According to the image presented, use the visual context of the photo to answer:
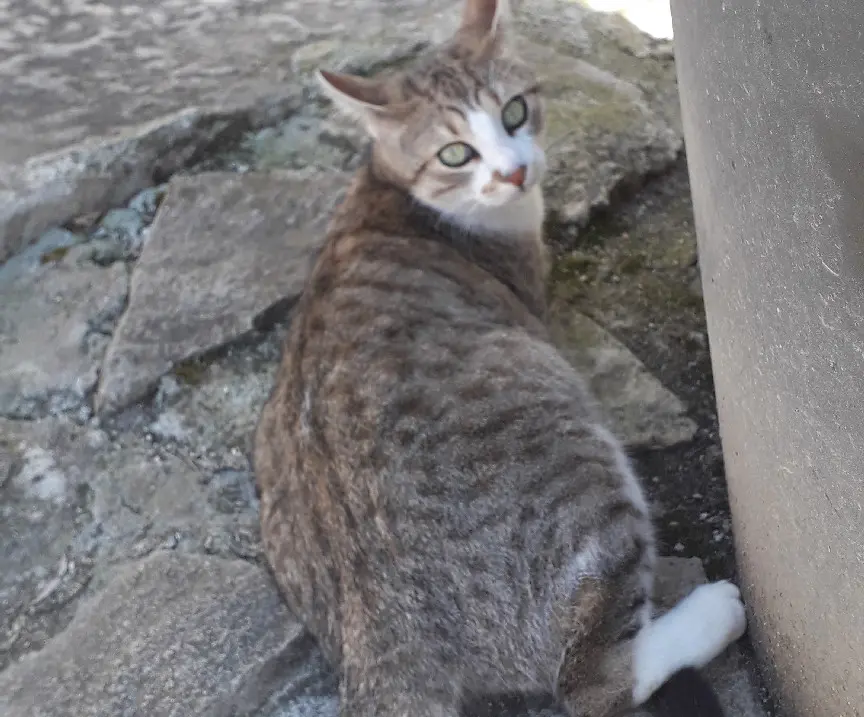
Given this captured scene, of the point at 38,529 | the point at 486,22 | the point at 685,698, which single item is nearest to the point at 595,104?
the point at 486,22

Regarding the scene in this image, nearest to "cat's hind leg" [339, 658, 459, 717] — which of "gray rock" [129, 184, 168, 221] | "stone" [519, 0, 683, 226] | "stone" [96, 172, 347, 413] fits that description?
"stone" [96, 172, 347, 413]

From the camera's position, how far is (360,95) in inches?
74.0

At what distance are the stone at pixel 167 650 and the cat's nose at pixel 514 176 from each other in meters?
0.93

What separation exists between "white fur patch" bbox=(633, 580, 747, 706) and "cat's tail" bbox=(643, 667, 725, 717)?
0.01 meters

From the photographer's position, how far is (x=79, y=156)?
2.29 meters

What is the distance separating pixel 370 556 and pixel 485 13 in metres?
1.27

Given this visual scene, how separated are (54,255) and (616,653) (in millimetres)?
1656

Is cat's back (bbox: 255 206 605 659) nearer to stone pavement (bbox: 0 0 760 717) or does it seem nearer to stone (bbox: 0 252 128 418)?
stone pavement (bbox: 0 0 760 717)

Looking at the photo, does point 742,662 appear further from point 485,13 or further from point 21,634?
point 485,13

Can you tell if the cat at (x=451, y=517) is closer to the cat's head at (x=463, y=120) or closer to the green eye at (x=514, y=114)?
the cat's head at (x=463, y=120)

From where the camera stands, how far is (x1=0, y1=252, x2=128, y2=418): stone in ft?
6.45

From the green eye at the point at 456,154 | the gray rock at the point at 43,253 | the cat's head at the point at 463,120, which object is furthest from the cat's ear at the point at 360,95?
the gray rock at the point at 43,253

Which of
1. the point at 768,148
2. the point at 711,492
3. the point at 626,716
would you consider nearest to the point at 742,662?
the point at 626,716

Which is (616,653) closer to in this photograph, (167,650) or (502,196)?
(167,650)
